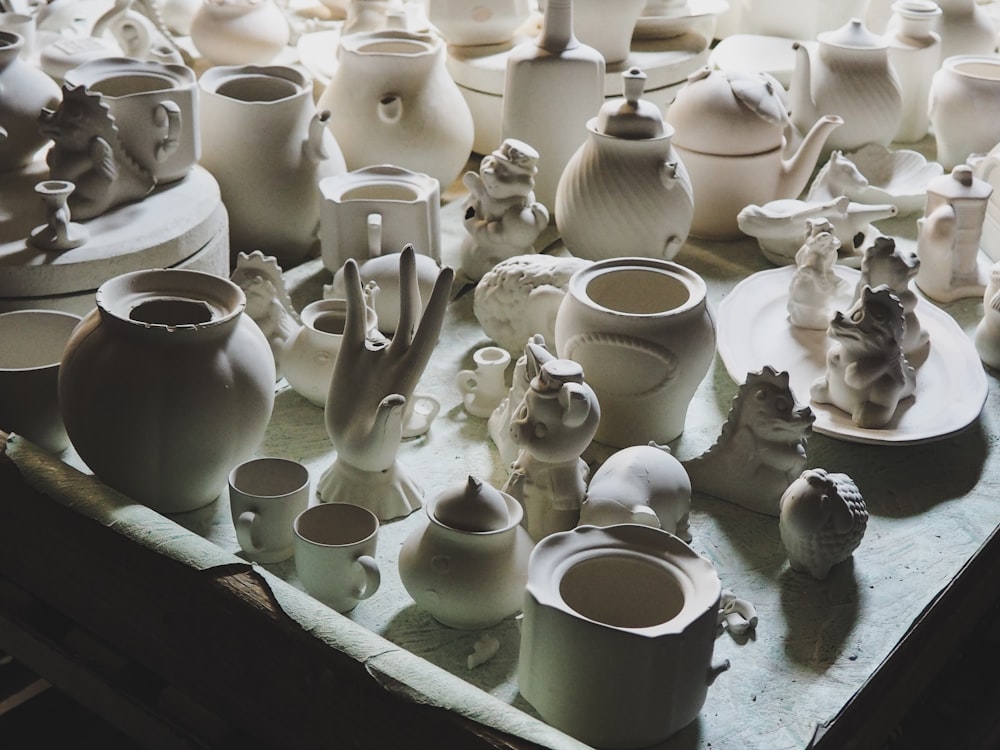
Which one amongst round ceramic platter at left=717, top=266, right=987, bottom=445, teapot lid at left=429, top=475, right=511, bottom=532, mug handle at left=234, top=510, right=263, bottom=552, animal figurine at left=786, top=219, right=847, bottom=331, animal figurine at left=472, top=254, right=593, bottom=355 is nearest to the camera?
teapot lid at left=429, top=475, right=511, bottom=532

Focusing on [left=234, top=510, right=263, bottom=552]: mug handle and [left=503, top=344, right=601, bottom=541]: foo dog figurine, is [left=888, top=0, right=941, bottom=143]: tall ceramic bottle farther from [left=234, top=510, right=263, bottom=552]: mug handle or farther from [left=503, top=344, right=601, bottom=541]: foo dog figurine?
[left=234, top=510, right=263, bottom=552]: mug handle

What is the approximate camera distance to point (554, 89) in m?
1.93

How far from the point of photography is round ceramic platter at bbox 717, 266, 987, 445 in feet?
4.72

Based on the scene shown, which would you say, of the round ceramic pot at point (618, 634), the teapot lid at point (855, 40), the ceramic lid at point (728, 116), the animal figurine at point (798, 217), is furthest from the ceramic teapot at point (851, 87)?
the round ceramic pot at point (618, 634)

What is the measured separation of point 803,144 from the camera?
1973 mm

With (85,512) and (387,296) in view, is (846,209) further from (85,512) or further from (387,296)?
(85,512)

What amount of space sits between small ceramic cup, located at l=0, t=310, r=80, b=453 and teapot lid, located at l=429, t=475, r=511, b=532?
1.72ft

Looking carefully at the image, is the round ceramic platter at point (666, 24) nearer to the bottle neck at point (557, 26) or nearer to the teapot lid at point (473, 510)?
the bottle neck at point (557, 26)

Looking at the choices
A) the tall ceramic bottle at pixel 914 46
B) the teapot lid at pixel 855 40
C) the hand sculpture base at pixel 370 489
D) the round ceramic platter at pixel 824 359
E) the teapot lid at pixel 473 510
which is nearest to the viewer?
the teapot lid at pixel 473 510

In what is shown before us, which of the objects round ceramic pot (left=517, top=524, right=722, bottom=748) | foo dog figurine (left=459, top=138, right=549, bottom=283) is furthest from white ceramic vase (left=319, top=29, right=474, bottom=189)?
round ceramic pot (left=517, top=524, right=722, bottom=748)

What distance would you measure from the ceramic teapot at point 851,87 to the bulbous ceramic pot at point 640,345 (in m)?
0.89

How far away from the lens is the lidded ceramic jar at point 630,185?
171 cm

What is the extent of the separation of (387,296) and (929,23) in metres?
1.40

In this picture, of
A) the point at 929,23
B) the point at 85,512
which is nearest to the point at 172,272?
the point at 85,512
